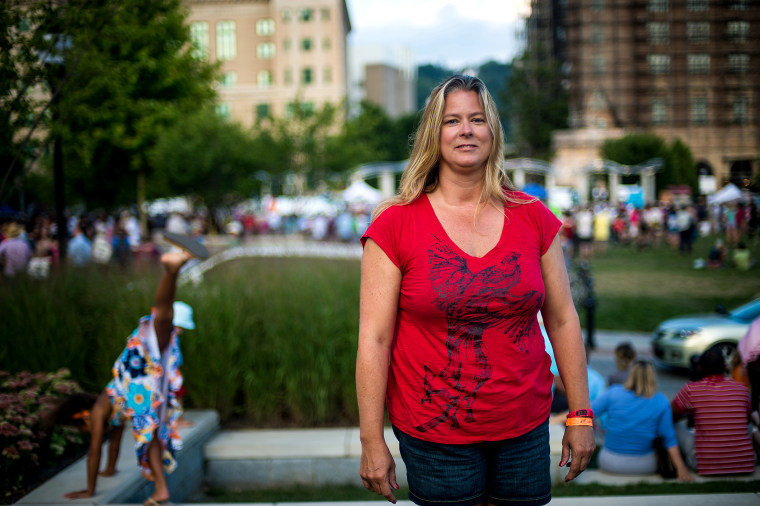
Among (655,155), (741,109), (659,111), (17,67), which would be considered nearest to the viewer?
(17,67)

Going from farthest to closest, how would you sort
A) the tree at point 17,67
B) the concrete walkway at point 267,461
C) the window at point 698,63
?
the window at point 698,63
the concrete walkway at point 267,461
the tree at point 17,67

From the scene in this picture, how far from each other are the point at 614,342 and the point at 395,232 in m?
10.5

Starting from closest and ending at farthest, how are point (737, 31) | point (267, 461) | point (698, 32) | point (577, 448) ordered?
point (577, 448), point (267, 461), point (737, 31), point (698, 32)

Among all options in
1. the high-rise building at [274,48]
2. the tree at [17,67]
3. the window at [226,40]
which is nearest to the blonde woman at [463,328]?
the tree at [17,67]

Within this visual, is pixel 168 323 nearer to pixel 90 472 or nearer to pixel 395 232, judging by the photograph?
pixel 90 472

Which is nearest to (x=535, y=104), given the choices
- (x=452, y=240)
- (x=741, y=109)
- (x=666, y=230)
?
(x=741, y=109)

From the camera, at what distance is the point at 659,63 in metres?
63.2

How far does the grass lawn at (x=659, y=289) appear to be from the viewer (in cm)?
1496

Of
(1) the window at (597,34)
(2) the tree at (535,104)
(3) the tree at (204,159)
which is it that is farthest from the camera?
(2) the tree at (535,104)

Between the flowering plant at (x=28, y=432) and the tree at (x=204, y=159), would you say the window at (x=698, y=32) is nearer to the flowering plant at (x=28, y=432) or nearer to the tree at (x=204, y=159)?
the tree at (x=204, y=159)

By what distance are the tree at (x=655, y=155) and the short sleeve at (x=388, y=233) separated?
57.0 meters

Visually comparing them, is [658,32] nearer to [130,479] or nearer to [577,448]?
[130,479]

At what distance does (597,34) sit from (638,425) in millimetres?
62735

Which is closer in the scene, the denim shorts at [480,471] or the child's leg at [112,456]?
the denim shorts at [480,471]
